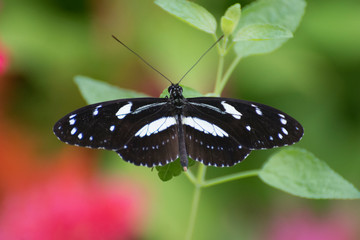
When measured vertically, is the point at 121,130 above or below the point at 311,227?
above

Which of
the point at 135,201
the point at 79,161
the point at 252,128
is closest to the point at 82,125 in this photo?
the point at 252,128

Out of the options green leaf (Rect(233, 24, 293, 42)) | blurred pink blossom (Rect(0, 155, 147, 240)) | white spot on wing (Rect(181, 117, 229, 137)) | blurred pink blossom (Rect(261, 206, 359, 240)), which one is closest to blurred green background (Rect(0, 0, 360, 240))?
blurred pink blossom (Rect(261, 206, 359, 240))

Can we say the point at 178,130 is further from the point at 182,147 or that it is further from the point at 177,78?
the point at 177,78

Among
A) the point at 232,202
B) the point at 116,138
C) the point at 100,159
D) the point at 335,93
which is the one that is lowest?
the point at 232,202

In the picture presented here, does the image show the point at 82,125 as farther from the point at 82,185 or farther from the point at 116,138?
the point at 82,185

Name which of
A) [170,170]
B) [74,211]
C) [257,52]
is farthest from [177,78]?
[170,170]

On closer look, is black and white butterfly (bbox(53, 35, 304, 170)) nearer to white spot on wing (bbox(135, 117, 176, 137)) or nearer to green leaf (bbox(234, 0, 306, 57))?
white spot on wing (bbox(135, 117, 176, 137))
